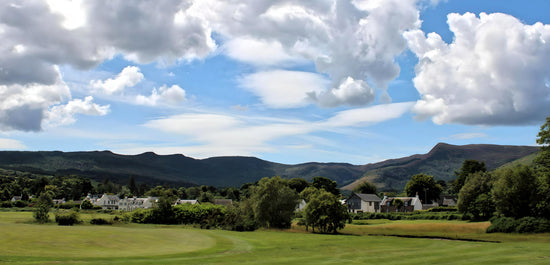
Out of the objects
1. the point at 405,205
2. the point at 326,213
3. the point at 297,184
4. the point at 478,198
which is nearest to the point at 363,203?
the point at 405,205

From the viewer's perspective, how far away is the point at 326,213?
206 ft

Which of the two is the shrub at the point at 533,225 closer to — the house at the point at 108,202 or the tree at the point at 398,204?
the tree at the point at 398,204

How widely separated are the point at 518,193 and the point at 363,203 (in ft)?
258

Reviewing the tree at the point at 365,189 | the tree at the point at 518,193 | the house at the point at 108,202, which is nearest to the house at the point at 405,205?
the tree at the point at 365,189

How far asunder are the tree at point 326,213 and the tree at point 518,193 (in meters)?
23.9

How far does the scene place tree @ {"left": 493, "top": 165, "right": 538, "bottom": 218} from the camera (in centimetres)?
5959

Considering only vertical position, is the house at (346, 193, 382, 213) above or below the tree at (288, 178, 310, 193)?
below

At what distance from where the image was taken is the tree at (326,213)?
6266cm

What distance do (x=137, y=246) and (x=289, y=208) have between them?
4013 cm

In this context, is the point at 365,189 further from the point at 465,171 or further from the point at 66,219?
the point at 66,219

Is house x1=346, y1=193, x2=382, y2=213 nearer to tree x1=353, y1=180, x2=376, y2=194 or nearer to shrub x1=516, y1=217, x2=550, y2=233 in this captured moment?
tree x1=353, y1=180, x2=376, y2=194

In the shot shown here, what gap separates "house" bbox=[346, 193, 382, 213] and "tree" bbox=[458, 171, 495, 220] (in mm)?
54244

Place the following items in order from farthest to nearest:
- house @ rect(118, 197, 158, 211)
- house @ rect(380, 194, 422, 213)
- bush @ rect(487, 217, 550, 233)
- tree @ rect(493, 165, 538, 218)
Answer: house @ rect(118, 197, 158, 211) < house @ rect(380, 194, 422, 213) < tree @ rect(493, 165, 538, 218) < bush @ rect(487, 217, 550, 233)

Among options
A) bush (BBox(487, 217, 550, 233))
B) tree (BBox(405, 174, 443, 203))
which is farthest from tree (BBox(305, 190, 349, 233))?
tree (BBox(405, 174, 443, 203))
